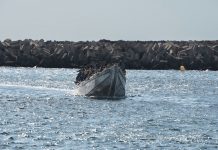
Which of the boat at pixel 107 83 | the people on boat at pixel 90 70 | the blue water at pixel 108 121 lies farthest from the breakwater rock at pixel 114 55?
the boat at pixel 107 83

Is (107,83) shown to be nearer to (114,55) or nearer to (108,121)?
(108,121)

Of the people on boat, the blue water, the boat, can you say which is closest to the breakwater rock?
the blue water

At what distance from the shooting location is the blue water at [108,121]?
4741 cm

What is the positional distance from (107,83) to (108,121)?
691 inches

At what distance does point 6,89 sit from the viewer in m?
95.2

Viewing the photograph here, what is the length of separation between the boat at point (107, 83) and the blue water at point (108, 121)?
56.0 inches

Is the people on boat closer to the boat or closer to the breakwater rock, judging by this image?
the boat

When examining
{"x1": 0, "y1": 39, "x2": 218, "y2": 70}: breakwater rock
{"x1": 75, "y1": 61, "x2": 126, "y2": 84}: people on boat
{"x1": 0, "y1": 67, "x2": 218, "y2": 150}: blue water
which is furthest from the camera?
{"x1": 0, "y1": 39, "x2": 218, "y2": 70}: breakwater rock

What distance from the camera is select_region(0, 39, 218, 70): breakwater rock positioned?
162 meters

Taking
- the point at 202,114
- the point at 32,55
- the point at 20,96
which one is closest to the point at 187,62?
the point at 32,55

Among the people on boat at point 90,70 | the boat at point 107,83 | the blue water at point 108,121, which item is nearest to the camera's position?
the blue water at point 108,121

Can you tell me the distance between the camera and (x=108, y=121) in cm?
5847

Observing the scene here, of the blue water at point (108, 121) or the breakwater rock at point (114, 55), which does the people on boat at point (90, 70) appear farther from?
the breakwater rock at point (114, 55)

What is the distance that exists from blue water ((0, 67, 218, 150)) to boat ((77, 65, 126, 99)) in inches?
56.0
